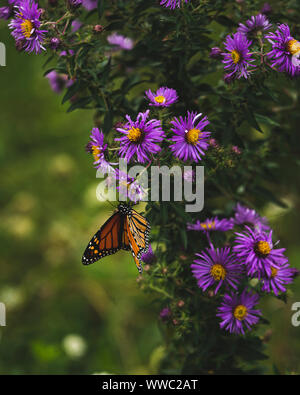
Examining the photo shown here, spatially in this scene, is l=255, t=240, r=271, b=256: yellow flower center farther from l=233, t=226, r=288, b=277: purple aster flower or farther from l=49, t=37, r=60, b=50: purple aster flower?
l=49, t=37, r=60, b=50: purple aster flower

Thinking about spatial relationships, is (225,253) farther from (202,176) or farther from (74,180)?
(74,180)

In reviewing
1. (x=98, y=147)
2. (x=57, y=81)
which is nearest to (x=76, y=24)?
(x=57, y=81)

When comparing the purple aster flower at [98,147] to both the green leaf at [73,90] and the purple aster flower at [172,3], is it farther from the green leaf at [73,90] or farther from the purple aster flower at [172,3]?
the purple aster flower at [172,3]

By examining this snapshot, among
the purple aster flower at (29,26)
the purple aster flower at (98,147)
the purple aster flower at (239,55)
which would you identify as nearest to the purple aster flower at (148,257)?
the purple aster flower at (98,147)

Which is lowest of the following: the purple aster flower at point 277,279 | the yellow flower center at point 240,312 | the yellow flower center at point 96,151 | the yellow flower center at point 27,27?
the yellow flower center at point 240,312

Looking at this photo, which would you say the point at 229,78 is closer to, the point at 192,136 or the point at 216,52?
the point at 216,52

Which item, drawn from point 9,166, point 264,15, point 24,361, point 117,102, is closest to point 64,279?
point 24,361
